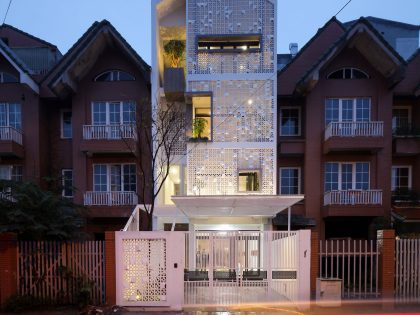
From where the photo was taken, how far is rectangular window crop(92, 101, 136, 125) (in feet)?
51.1

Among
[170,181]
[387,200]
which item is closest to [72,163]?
[170,181]

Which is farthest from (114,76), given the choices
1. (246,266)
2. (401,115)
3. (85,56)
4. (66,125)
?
(401,115)

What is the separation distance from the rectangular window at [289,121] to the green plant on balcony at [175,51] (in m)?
5.75

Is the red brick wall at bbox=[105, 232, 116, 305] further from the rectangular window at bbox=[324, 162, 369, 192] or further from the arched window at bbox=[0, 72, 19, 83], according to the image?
the arched window at bbox=[0, 72, 19, 83]

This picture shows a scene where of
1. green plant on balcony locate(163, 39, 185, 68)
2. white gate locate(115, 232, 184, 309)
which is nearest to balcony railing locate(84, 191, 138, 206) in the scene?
white gate locate(115, 232, 184, 309)

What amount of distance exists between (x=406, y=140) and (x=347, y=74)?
14.0 feet

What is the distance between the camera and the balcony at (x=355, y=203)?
14.2 metres

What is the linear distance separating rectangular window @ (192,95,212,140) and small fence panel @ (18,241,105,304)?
265 inches

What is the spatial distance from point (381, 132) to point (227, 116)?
7104mm

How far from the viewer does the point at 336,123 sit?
1439cm

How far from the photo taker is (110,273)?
29.2 ft

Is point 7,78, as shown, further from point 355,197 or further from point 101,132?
point 355,197

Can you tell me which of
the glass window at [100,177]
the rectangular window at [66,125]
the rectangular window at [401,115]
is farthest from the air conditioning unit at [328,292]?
the rectangular window at [66,125]

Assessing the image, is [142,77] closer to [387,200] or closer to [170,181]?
[170,181]
